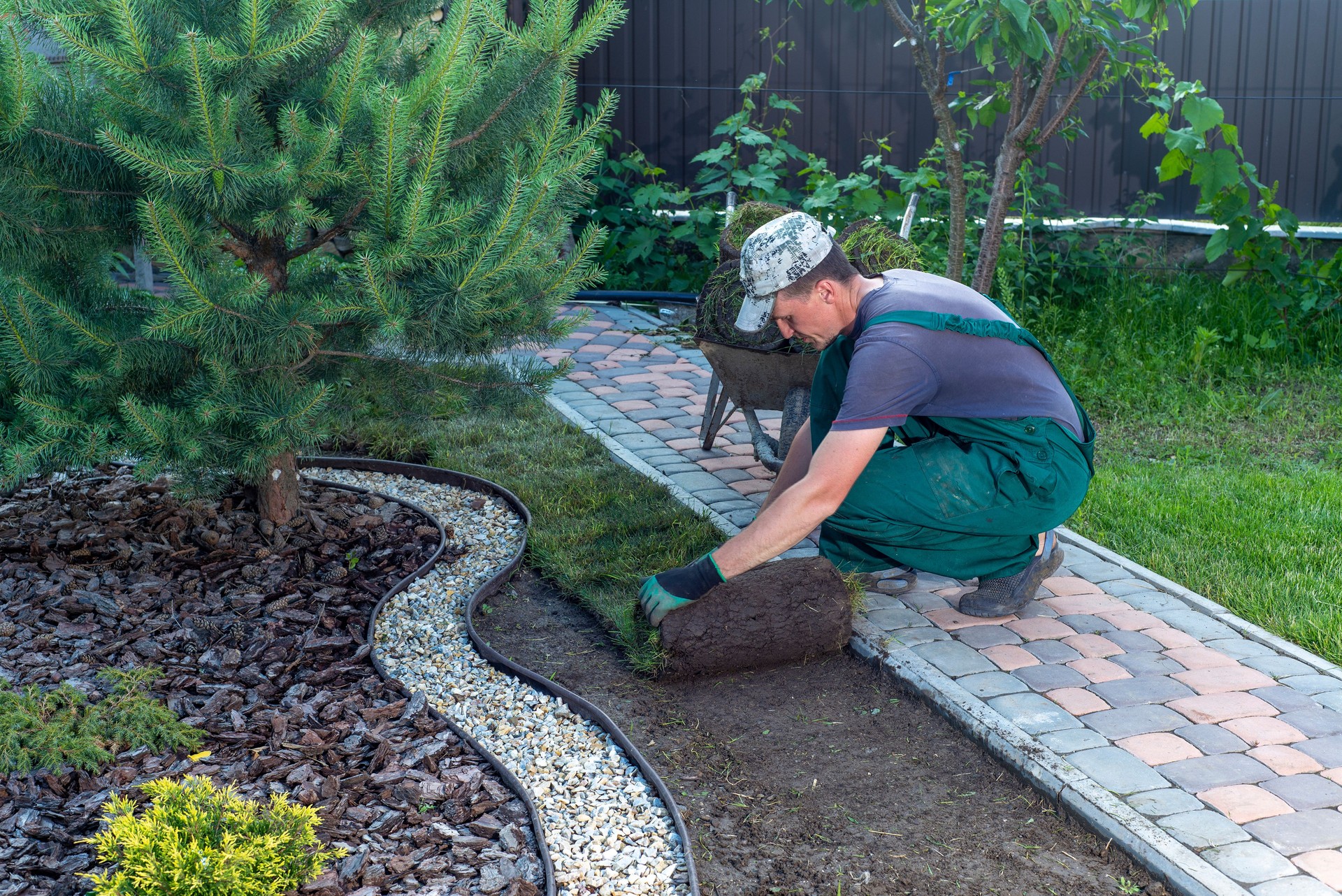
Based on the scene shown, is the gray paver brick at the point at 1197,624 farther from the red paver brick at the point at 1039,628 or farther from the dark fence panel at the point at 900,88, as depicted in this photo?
the dark fence panel at the point at 900,88

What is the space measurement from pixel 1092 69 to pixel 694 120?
4.13 metres

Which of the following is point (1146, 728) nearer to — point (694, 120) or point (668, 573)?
point (668, 573)

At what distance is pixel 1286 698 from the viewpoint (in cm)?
324

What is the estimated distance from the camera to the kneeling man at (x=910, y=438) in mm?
3123

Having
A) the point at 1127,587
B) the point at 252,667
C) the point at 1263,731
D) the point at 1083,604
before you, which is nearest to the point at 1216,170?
the point at 1127,587

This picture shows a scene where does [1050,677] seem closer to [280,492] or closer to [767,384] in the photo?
[767,384]

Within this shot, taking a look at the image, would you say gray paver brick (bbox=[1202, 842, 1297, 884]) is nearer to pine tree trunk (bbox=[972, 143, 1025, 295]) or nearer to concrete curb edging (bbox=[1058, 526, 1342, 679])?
concrete curb edging (bbox=[1058, 526, 1342, 679])

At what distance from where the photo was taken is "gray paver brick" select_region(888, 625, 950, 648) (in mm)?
3590

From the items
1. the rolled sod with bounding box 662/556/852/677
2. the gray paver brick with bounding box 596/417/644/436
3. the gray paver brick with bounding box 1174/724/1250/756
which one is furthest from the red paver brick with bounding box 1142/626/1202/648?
the gray paver brick with bounding box 596/417/644/436

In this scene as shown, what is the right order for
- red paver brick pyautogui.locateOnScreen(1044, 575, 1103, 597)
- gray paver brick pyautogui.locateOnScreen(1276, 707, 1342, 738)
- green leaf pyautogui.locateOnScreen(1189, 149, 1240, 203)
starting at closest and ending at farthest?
gray paver brick pyautogui.locateOnScreen(1276, 707, 1342, 738) → red paver brick pyautogui.locateOnScreen(1044, 575, 1103, 597) → green leaf pyautogui.locateOnScreen(1189, 149, 1240, 203)

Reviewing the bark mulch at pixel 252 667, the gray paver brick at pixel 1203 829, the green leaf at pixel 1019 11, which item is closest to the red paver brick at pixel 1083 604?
the gray paver brick at pixel 1203 829

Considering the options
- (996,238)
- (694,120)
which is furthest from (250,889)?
(694,120)

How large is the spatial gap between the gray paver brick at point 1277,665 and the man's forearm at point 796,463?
146 cm

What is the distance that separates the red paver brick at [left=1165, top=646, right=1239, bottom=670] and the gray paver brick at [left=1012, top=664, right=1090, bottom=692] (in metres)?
0.34
